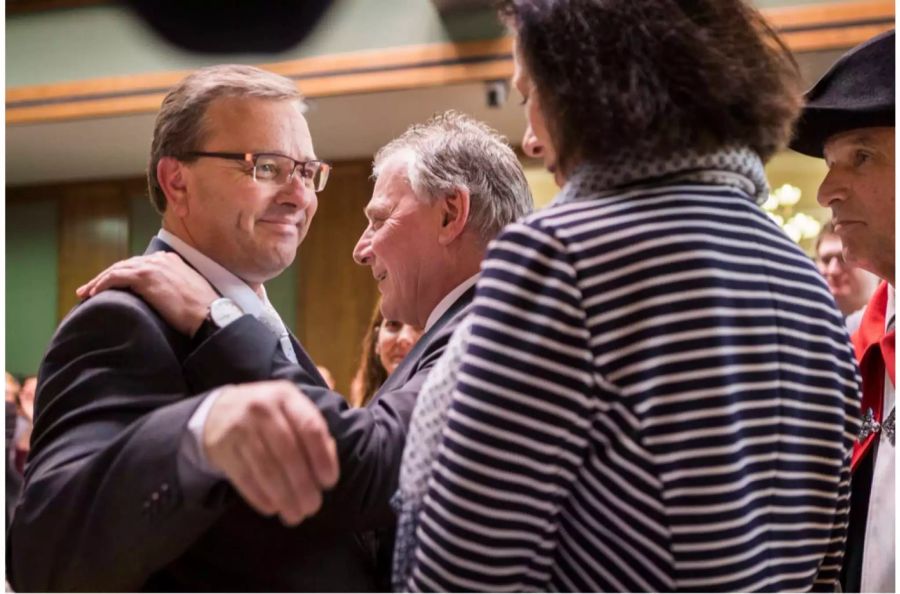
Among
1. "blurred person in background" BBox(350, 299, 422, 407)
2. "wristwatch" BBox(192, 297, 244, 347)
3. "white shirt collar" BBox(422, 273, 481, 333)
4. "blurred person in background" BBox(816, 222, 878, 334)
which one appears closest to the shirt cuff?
"wristwatch" BBox(192, 297, 244, 347)

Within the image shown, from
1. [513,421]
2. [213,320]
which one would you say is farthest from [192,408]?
[513,421]

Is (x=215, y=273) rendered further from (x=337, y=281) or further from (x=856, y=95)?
(x=337, y=281)

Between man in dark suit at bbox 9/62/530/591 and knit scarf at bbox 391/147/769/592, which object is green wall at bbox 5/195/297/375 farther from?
knit scarf at bbox 391/147/769/592

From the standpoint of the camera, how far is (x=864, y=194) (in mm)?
1651

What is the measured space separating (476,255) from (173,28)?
12.0 feet

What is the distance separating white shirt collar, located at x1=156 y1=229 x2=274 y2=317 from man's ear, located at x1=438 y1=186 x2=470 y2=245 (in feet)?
1.18

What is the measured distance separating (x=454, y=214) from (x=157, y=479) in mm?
773

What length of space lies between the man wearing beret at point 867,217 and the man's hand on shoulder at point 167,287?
1064 millimetres

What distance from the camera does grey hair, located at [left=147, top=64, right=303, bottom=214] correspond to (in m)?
1.48

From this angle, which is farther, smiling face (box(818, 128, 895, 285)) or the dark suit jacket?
smiling face (box(818, 128, 895, 285))

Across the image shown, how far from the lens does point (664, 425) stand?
0.90 meters

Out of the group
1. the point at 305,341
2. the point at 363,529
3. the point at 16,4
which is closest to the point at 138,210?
the point at 305,341

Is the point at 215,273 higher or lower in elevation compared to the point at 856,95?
lower

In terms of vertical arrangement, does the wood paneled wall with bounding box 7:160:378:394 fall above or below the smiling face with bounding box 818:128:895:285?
below
